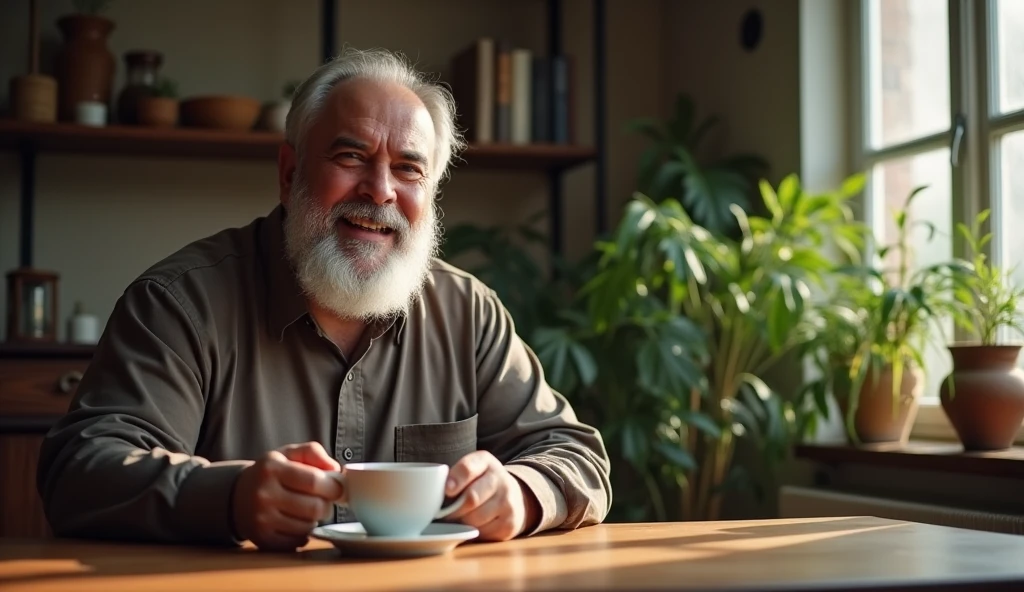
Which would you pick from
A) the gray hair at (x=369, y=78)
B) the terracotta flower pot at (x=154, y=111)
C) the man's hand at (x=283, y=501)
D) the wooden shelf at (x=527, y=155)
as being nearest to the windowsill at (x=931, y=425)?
the wooden shelf at (x=527, y=155)

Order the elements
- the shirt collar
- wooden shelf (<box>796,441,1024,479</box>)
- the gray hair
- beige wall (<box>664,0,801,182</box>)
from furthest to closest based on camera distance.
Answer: beige wall (<box>664,0,801,182</box>)
wooden shelf (<box>796,441,1024,479</box>)
the gray hair
the shirt collar

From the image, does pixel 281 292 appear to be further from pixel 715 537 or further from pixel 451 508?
pixel 715 537

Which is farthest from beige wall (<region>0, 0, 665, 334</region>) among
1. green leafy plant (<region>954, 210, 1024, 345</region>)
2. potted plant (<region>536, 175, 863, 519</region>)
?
green leafy plant (<region>954, 210, 1024, 345</region>)

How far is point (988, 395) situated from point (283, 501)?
172 centimetres

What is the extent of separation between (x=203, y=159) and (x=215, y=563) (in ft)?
8.99

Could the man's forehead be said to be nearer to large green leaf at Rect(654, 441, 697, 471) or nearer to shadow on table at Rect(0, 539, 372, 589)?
shadow on table at Rect(0, 539, 372, 589)

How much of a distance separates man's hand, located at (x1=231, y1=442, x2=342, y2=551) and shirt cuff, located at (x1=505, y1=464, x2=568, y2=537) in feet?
0.97

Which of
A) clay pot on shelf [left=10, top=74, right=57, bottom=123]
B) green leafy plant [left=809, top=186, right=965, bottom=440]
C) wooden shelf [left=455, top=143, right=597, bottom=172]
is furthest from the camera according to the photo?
wooden shelf [left=455, top=143, right=597, bottom=172]

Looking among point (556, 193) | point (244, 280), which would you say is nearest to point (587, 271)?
point (556, 193)

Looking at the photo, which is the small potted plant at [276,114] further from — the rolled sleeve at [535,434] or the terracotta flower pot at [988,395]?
the terracotta flower pot at [988,395]

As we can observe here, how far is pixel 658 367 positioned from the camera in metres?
2.90

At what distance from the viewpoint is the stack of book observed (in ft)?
11.5

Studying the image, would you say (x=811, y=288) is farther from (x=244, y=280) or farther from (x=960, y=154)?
(x=244, y=280)

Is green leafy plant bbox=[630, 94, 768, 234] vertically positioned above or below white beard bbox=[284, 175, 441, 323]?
above
